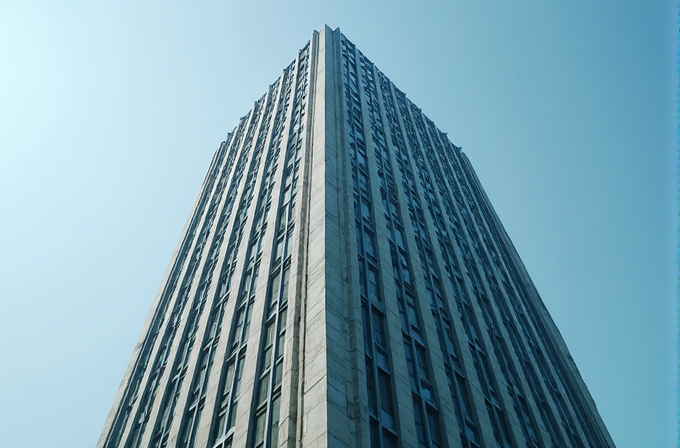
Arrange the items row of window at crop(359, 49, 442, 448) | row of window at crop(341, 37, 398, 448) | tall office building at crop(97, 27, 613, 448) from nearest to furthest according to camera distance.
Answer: row of window at crop(341, 37, 398, 448)
tall office building at crop(97, 27, 613, 448)
row of window at crop(359, 49, 442, 448)

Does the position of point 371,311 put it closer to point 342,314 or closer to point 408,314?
point 342,314

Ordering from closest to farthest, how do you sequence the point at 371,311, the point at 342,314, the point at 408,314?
the point at 342,314, the point at 371,311, the point at 408,314

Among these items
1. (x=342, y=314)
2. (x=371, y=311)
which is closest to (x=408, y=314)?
(x=371, y=311)

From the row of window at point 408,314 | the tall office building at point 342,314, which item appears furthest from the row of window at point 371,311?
the row of window at point 408,314

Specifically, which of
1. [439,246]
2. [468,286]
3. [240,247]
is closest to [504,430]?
[468,286]

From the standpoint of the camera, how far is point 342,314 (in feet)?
80.3

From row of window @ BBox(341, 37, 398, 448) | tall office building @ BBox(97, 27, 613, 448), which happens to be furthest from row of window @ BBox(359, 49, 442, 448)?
row of window @ BBox(341, 37, 398, 448)

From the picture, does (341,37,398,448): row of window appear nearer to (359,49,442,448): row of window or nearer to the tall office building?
the tall office building

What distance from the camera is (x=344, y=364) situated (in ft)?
72.4

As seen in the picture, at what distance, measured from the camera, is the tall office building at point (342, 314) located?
23156mm

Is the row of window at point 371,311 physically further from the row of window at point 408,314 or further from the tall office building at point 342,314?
the row of window at point 408,314

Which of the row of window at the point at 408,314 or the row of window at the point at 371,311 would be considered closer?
the row of window at the point at 371,311

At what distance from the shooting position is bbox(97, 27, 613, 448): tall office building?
23.2 metres

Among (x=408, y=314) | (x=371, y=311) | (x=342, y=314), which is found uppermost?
(x=408, y=314)
